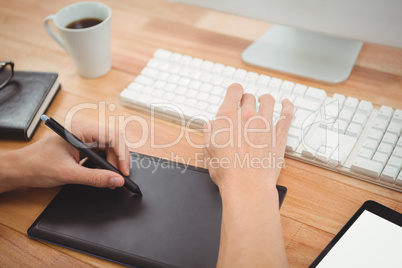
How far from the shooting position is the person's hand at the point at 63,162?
59 centimetres

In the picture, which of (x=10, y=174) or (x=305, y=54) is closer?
(x=10, y=174)

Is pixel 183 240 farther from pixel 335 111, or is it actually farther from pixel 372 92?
pixel 372 92

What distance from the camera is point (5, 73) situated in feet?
2.65

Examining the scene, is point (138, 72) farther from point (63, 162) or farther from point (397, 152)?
point (397, 152)

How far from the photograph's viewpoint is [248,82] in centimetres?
76

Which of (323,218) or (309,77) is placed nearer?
(323,218)

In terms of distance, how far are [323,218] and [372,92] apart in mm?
320

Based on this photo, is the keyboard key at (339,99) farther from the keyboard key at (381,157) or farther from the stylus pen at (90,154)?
the stylus pen at (90,154)

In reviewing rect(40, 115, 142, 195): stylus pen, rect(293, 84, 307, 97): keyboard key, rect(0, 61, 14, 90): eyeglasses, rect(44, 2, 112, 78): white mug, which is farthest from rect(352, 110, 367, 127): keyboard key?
rect(0, 61, 14, 90): eyeglasses

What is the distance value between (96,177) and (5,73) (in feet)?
1.26

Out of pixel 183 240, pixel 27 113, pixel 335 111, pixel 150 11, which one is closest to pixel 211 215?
pixel 183 240

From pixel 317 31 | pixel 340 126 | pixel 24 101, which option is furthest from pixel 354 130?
pixel 24 101

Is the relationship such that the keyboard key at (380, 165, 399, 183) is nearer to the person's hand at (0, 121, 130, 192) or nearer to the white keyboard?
the white keyboard

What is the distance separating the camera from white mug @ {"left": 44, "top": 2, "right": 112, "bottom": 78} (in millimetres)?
751
